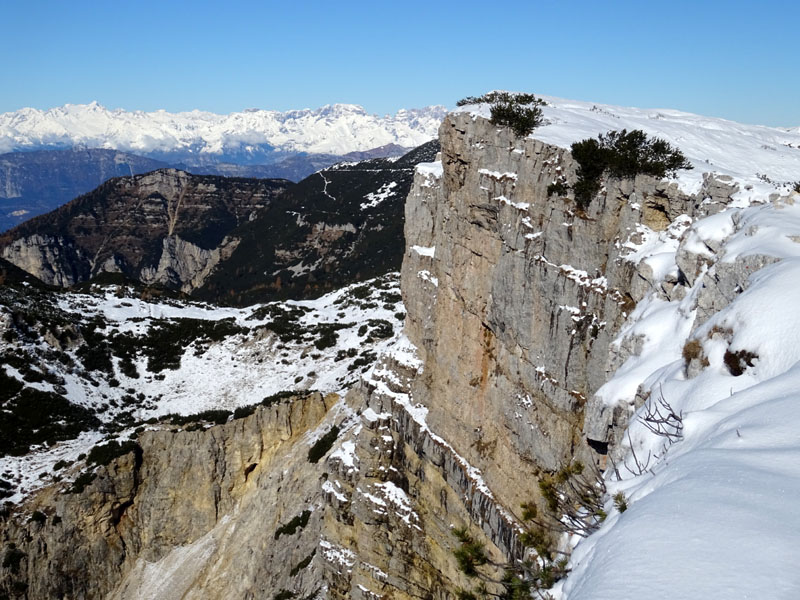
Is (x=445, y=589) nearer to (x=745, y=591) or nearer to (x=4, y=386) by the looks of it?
(x=745, y=591)

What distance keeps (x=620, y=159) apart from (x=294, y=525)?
89.1 ft

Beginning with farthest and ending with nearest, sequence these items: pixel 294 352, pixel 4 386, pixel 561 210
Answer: pixel 294 352, pixel 4 386, pixel 561 210

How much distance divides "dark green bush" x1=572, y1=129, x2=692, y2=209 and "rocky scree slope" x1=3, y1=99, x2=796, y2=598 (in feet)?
1.59

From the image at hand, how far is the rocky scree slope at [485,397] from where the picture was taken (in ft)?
39.5

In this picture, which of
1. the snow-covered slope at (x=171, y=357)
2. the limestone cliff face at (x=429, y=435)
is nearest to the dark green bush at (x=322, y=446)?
the limestone cliff face at (x=429, y=435)

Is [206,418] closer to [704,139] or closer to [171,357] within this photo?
[171,357]

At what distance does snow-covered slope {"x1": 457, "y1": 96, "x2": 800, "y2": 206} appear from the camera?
16.4m

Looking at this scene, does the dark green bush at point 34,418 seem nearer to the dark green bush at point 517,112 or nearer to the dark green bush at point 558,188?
the dark green bush at point 517,112

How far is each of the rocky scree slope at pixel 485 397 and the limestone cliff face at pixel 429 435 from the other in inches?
4.1

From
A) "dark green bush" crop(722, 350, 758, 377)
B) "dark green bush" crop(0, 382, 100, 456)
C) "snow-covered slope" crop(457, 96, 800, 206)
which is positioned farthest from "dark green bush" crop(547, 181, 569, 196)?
"dark green bush" crop(0, 382, 100, 456)

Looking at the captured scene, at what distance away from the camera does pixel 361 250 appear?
13062 centimetres

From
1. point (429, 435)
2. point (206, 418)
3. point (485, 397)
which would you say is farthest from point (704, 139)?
point (206, 418)

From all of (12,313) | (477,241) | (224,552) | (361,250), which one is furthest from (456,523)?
(361,250)

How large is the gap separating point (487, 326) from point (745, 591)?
20.4 m
